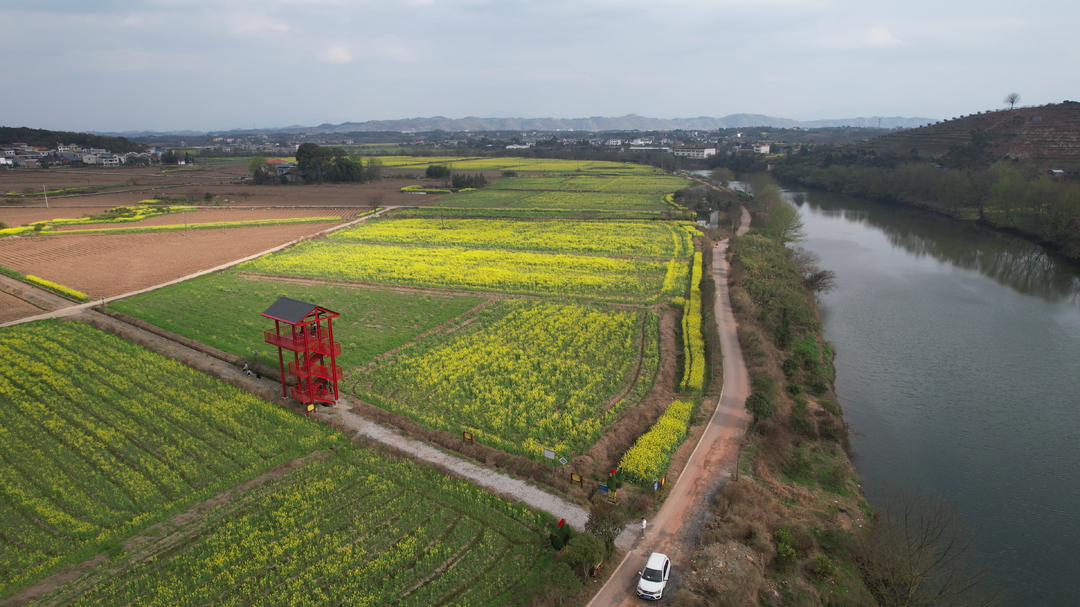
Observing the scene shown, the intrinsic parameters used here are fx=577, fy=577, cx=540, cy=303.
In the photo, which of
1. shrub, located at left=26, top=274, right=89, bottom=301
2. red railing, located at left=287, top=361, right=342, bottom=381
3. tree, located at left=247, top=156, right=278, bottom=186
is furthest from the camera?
tree, located at left=247, top=156, right=278, bottom=186

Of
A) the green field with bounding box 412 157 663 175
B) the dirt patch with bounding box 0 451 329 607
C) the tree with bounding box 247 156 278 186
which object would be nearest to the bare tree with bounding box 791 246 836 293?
the dirt patch with bounding box 0 451 329 607

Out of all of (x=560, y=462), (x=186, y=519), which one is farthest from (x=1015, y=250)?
(x=186, y=519)

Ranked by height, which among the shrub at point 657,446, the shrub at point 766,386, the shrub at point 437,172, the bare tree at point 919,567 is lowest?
the bare tree at point 919,567

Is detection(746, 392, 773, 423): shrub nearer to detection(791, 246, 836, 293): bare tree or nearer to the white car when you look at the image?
the white car

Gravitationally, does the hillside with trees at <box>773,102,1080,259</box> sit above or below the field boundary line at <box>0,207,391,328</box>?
above

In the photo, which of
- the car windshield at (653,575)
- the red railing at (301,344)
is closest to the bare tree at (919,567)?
the car windshield at (653,575)

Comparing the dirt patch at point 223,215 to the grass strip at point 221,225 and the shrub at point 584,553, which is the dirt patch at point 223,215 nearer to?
the grass strip at point 221,225
